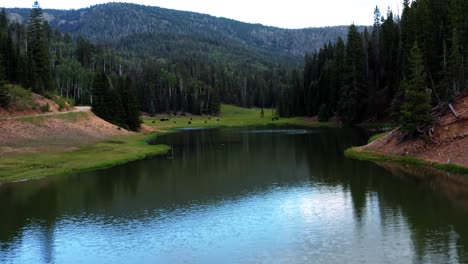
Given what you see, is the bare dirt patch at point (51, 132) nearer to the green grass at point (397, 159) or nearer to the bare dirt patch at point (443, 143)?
the green grass at point (397, 159)

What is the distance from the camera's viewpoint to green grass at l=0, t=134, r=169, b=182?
178 feet

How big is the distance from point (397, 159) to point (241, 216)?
105 ft

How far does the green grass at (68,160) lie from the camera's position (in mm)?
54388

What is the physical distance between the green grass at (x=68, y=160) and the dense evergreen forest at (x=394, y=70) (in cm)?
4087

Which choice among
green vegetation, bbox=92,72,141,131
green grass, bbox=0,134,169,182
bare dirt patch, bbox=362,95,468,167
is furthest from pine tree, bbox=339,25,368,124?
green grass, bbox=0,134,169,182

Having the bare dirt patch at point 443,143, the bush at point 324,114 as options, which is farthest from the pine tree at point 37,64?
the bush at point 324,114

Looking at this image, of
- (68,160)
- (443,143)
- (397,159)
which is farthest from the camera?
(68,160)

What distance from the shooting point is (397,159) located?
59688 mm

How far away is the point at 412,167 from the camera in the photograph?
2167 inches

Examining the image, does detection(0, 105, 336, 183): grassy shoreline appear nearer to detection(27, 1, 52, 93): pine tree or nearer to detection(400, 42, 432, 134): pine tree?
detection(27, 1, 52, 93): pine tree

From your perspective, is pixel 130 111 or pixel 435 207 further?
pixel 130 111

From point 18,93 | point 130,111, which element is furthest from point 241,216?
point 130,111

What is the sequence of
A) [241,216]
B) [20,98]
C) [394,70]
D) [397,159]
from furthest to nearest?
[394,70]
[20,98]
[397,159]
[241,216]

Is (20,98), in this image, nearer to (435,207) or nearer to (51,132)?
Answer: (51,132)
